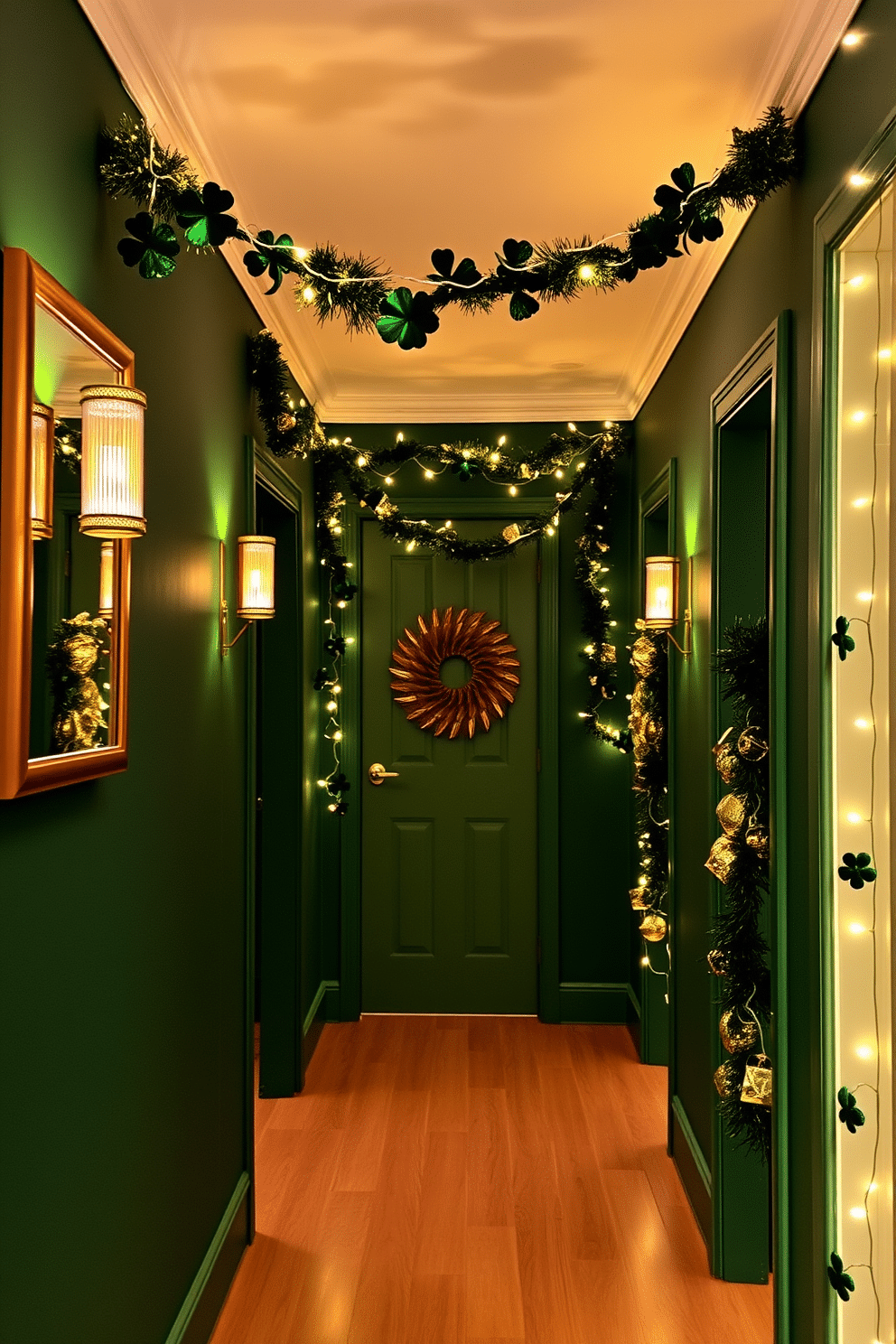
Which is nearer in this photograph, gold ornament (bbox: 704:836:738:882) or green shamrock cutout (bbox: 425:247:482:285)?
green shamrock cutout (bbox: 425:247:482:285)

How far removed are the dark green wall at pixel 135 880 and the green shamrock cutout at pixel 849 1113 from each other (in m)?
1.25

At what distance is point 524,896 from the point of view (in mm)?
4691

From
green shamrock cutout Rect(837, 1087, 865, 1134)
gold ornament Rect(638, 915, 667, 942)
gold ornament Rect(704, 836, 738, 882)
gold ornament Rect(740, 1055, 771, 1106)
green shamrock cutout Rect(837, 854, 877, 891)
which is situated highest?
green shamrock cutout Rect(837, 854, 877, 891)

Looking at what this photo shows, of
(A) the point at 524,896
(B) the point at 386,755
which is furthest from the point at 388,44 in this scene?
(A) the point at 524,896

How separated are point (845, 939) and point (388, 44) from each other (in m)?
1.87

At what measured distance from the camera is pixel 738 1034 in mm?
2252

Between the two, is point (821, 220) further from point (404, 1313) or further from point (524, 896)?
point (524, 896)

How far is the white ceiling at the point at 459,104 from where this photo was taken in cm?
189

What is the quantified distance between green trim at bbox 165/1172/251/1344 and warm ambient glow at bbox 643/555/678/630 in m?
2.05

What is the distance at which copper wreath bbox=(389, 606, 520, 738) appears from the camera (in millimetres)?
4672

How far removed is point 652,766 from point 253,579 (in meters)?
1.68

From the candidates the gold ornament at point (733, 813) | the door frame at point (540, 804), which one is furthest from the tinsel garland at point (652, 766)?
the gold ornament at point (733, 813)

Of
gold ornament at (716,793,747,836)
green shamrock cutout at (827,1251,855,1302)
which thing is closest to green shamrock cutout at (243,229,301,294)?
gold ornament at (716,793,747,836)

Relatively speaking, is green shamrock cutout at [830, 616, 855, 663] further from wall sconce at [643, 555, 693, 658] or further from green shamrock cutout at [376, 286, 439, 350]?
wall sconce at [643, 555, 693, 658]
